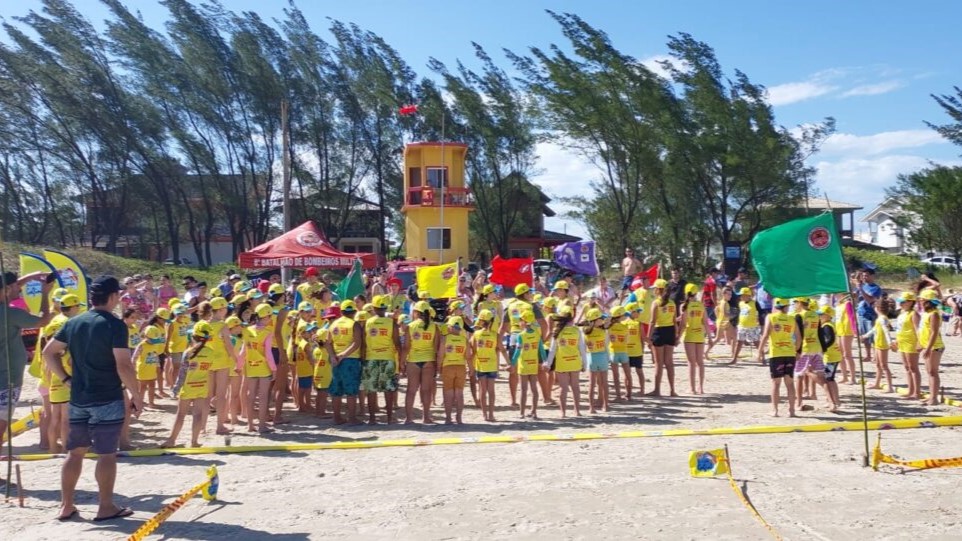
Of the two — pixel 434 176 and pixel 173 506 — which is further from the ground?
pixel 434 176

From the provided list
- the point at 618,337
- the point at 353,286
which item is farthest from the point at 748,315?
the point at 353,286

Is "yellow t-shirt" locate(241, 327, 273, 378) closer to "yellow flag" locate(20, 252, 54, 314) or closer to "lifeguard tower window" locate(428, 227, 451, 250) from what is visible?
"yellow flag" locate(20, 252, 54, 314)

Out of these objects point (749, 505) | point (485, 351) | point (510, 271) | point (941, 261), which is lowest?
point (749, 505)

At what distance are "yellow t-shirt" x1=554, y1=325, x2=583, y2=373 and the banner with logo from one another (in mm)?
6449

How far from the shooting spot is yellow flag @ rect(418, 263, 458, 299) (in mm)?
14062

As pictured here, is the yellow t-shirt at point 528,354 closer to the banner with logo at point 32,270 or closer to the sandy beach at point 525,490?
the sandy beach at point 525,490

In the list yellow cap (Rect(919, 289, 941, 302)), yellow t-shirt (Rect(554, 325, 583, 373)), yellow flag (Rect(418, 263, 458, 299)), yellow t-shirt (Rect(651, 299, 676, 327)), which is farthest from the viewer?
yellow flag (Rect(418, 263, 458, 299))

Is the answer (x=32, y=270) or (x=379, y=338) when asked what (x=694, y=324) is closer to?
(x=379, y=338)

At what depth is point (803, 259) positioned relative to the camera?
891cm

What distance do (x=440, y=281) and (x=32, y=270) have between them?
6.65 metres

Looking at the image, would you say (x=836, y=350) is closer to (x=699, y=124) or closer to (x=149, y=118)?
(x=699, y=124)

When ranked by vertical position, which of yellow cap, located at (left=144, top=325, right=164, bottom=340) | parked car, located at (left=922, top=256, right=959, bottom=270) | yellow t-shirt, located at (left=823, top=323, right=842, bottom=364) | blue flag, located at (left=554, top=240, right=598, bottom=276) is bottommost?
yellow t-shirt, located at (left=823, top=323, right=842, bottom=364)

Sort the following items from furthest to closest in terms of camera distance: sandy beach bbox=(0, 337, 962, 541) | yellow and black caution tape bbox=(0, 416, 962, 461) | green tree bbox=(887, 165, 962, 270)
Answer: green tree bbox=(887, 165, 962, 270) → yellow and black caution tape bbox=(0, 416, 962, 461) → sandy beach bbox=(0, 337, 962, 541)

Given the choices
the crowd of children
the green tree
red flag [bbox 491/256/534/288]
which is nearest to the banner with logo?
the crowd of children
